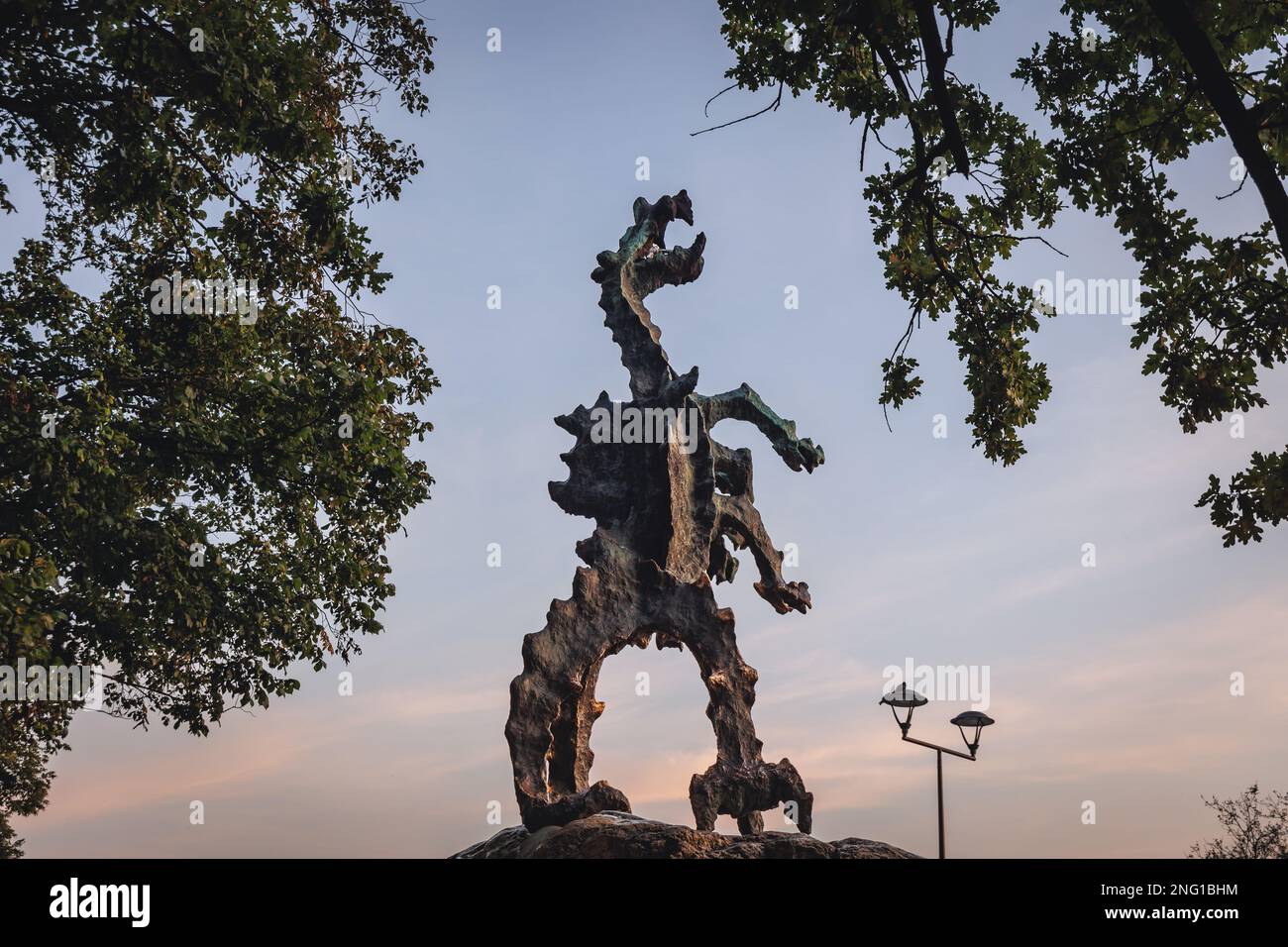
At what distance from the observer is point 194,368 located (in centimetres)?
1445

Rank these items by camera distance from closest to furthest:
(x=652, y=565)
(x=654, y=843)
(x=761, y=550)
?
1. (x=654, y=843)
2. (x=652, y=565)
3. (x=761, y=550)

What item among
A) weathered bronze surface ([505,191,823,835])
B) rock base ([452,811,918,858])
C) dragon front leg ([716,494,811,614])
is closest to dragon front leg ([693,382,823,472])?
weathered bronze surface ([505,191,823,835])

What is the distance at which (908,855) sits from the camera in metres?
9.26

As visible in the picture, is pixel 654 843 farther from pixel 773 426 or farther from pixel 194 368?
pixel 194 368

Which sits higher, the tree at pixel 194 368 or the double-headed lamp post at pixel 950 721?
the tree at pixel 194 368

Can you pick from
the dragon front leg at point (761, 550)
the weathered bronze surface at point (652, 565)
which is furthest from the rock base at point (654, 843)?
the dragon front leg at point (761, 550)

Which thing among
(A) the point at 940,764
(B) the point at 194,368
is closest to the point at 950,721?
(A) the point at 940,764

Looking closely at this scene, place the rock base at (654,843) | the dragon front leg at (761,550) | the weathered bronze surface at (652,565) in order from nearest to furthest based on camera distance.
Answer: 1. the rock base at (654,843)
2. the weathered bronze surface at (652,565)
3. the dragon front leg at (761,550)

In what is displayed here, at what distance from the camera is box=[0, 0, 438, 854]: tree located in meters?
11.5

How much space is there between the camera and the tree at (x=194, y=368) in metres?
11.5

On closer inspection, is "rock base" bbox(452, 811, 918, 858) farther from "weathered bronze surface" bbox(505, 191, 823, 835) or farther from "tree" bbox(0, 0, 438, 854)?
"tree" bbox(0, 0, 438, 854)

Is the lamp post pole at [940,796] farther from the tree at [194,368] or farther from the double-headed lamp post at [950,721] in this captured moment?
the tree at [194,368]
